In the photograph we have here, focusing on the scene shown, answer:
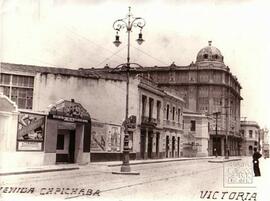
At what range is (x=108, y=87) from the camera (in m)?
20.6

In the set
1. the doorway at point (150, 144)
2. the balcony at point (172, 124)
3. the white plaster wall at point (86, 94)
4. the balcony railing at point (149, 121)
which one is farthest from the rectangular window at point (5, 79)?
the balcony at point (172, 124)

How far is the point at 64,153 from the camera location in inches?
774

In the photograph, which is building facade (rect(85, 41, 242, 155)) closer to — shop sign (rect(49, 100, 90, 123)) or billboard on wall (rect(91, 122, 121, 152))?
shop sign (rect(49, 100, 90, 123))

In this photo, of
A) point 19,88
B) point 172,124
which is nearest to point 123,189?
point 19,88

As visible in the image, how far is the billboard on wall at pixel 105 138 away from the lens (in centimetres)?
2077

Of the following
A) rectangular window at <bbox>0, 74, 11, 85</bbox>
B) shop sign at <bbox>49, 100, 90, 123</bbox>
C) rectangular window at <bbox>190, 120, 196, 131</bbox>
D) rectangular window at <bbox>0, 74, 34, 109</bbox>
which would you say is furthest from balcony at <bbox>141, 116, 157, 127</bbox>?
rectangular window at <bbox>0, 74, 11, 85</bbox>

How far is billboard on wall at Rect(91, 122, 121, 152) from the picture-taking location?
68.1 ft

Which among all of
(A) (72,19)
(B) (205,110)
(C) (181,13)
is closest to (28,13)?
(A) (72,19)

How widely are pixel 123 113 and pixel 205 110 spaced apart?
4.65 metres

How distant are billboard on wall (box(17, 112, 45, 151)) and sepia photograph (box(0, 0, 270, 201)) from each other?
0.04 m

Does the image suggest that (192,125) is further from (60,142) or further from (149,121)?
(60,142)

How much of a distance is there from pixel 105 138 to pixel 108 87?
2.73 meters

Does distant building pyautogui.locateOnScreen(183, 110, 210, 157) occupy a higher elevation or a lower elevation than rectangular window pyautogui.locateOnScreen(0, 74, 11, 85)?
lower

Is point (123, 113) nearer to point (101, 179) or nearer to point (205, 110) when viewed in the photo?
point (205, 110)
